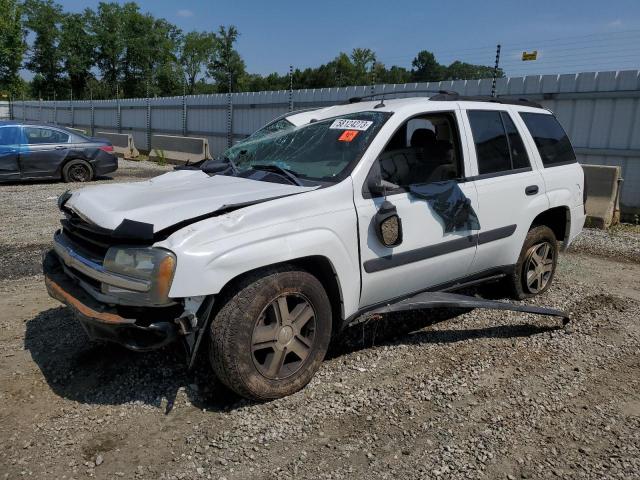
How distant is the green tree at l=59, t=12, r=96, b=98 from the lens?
70.2 metres

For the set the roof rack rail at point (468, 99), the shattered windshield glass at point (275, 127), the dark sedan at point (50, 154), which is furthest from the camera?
the dark sedan at point (50, 154)

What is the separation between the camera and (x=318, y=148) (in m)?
3.87

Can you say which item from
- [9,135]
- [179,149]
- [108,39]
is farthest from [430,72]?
[108,39]

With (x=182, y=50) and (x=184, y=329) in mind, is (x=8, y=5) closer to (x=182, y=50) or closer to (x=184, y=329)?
(x=182, y=50)

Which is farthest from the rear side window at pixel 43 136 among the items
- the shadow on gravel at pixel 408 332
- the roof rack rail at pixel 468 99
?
the roof rack rail at pixel 468 99

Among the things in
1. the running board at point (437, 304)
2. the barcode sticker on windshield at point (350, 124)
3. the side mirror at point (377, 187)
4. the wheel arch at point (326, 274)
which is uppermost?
the barcode sticker on windshield at point (350, 124)

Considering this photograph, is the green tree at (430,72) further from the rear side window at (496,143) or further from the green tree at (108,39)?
the green tree at (108,39)

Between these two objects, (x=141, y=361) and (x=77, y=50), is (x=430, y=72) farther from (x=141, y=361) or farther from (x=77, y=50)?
A: (x=77, y=50)

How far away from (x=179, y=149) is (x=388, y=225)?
15.9m

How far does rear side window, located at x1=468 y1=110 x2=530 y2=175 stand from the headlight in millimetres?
2686

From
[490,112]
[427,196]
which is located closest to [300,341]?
[427,196]

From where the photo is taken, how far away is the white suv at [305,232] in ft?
9.54

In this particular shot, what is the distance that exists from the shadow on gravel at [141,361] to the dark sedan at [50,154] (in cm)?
870

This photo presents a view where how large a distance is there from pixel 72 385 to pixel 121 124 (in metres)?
24.4
